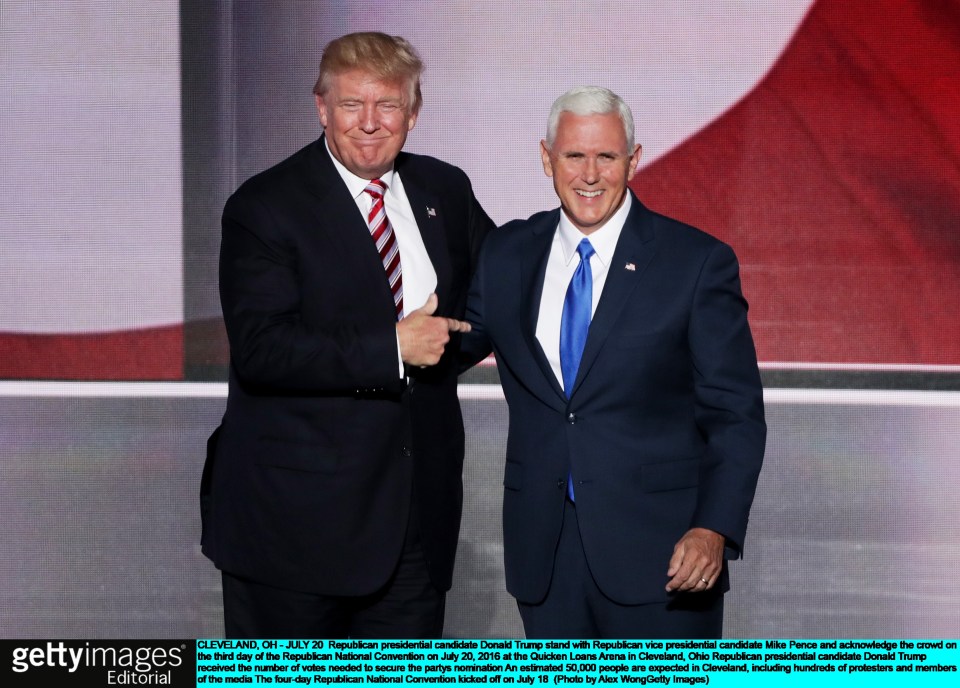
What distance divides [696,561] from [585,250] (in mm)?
511

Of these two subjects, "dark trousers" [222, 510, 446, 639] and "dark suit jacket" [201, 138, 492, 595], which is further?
"dark trousers" [222, 510, 446, 639]

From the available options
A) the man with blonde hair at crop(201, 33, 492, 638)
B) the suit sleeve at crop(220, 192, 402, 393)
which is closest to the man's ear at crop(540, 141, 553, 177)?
the man with blonde hair at crop(201, 33, 492, 638)

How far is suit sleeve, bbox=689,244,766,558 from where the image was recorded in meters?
1.81

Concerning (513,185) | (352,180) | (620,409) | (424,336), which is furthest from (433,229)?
(513,185)

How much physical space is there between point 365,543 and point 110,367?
8.57 ft

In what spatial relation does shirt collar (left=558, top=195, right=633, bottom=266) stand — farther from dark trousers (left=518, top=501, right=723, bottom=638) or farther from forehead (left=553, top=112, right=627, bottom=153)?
dark trousers (left=518, top=501, right=723, bottom=638)

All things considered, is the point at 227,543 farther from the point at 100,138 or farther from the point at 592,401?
the point at 100,138

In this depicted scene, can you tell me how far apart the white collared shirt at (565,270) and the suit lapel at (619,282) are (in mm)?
20

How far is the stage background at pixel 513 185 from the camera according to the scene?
4.17m

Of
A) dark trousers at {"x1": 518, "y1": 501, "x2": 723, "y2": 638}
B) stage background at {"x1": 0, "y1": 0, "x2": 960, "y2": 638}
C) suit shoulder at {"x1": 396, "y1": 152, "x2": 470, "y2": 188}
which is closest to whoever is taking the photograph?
dark trousers at {"x1": 518, "y1": 501, "x2": 723, "y2": 638}

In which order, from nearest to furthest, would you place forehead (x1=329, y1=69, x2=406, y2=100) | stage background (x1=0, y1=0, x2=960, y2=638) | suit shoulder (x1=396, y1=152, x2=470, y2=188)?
forehead (x1=329, y1=69, x2=406, y2=100), suit shoulder (x1=396, y1=152, x2=470, y2=188), stage background (x1=0, y1=0, x2=960, y2=638)

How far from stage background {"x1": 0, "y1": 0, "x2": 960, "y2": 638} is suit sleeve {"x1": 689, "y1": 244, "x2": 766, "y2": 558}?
A: 7.05 feet

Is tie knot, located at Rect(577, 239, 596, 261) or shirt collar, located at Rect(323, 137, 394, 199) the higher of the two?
shirt collar, located at Rect(323, 137, 394, 199)

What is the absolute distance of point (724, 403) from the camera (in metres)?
1.81
